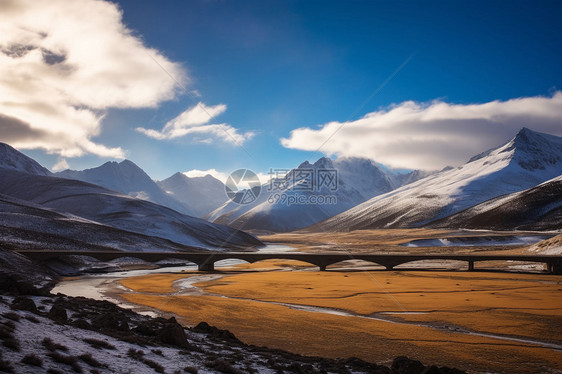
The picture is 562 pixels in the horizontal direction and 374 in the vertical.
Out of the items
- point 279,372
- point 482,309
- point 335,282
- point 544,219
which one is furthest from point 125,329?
point 544,219

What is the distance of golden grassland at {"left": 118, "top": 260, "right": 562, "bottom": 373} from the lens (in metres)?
21.7

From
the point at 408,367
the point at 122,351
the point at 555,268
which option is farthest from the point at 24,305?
the point at 555,268

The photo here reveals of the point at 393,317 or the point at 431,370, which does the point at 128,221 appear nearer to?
the point at 393,317

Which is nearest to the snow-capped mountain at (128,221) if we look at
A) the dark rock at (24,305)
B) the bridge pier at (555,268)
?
the dark rock at (24,305)

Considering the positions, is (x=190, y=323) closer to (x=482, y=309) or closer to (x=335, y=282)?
(x=482, y=309)

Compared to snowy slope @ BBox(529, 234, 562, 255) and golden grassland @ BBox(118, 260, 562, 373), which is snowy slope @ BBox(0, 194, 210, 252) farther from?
snowy slope @ BBox(529, 234, 562, 255)

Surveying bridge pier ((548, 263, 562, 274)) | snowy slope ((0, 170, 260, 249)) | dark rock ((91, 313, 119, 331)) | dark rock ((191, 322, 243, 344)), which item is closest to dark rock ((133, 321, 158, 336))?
dark rock ((91, 313, 119, 331))

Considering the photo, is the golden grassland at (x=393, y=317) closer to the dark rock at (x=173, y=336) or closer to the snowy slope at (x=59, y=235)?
the dark rock at (x=173, y=336)

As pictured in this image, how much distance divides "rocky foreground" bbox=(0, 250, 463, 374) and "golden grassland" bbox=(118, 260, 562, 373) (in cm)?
416

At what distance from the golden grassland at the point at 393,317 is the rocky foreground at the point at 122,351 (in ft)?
13.7

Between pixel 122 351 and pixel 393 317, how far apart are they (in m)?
23.0

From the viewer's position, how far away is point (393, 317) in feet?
103

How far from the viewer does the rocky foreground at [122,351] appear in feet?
39.7

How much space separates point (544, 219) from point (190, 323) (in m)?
223
